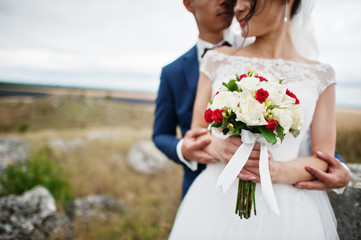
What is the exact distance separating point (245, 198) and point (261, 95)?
0.77 m

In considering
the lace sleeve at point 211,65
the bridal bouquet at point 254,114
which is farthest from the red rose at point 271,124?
the lace sleeve at point 211,65

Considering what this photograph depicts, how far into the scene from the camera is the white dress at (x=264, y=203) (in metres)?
1.56

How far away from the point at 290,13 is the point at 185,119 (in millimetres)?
1488

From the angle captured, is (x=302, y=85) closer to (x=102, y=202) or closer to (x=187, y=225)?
(x=187, y=225)

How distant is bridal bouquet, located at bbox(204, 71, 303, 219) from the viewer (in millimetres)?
1146

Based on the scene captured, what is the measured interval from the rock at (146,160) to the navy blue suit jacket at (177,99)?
5787mm

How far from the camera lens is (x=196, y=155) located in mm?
1815

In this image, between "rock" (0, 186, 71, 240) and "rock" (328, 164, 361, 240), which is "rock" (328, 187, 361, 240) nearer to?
"rock" (328, 164, 361, 240)

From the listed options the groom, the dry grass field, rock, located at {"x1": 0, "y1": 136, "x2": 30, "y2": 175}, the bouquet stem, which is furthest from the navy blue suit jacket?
rock, located at {"x1": 0, "y1": 136, "x2": 30, "y2": 175}

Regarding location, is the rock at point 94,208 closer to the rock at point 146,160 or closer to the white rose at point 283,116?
the rock at point 146,160

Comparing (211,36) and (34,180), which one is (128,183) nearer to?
(34,180)

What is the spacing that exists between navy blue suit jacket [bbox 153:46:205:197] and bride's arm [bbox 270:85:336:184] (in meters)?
0.91

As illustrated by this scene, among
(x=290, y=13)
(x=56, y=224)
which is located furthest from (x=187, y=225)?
(x=56, y=224)

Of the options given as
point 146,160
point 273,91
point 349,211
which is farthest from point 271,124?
point 146,160
